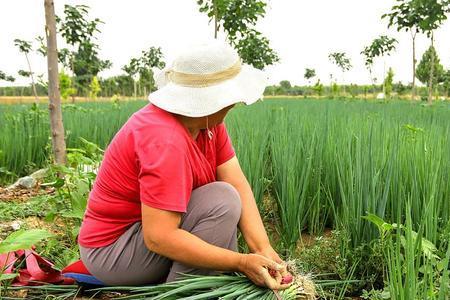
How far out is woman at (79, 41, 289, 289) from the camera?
123 centimetres

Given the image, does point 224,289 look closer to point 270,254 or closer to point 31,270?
point 270,254

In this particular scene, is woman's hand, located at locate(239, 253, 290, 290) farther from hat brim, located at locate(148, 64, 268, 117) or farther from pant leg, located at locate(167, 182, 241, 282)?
hat brim, located at locate(148, 64, 268, 117)

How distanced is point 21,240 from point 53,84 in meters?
1.68

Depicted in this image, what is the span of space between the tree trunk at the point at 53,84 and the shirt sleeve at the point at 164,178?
177cm

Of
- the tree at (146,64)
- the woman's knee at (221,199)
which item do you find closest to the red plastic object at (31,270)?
the woman's knee at (221,199)

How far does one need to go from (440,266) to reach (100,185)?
929 mm

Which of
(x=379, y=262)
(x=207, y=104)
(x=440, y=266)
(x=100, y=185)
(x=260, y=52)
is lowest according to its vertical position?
(x=379, y=262)

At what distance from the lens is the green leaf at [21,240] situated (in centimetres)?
129

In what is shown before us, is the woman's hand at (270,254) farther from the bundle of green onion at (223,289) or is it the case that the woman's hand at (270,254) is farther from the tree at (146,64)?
the tree at (146,64)

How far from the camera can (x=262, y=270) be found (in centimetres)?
121

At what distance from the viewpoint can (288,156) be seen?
6.14ft

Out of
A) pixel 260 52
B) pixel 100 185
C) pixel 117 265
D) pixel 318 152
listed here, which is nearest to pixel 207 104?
pixel 100 185

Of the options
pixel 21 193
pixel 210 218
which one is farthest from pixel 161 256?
pixel 21 193

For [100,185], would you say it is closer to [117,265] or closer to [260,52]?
[117,265]
